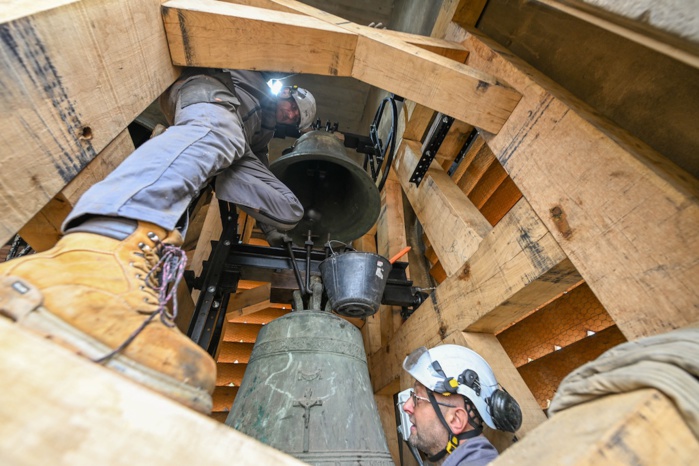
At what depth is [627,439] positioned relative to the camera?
1.25 feet

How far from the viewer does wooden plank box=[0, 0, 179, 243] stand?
26.2 inches

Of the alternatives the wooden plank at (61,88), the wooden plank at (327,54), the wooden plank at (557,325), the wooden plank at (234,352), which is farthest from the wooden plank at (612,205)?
the wooden plank at (234,352)

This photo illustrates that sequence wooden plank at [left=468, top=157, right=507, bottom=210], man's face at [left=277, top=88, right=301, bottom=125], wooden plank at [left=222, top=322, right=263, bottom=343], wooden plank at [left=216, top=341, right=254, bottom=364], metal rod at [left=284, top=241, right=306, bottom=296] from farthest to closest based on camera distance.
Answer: wooden plank at [left=222, top=322, right=263, bottom=343] < wooden plank at [left=216, top=341, right=254, bottom=364] < wooden plank at [left=468, top=157, right=507, bottom=210] < man's face at [left=277, top=88, right=301, bottom=125] < metal rod at [left=284, top=241, right=306, bottom=296]

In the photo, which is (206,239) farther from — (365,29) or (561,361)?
(561,361)

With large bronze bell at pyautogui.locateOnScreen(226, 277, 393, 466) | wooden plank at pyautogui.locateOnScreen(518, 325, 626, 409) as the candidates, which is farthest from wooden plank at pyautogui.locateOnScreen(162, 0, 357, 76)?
wooden plank at pyautogui.locateOnScreen(518, 325, 626, 409)

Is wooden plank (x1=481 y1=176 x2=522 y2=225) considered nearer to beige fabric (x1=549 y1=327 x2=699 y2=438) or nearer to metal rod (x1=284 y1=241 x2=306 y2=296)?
metal rod (x1=284 y1=241 x2=306 y2=296)

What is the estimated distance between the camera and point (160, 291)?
0.69 metres

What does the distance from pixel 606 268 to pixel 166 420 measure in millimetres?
970

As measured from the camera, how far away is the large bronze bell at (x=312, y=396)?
1096 mm

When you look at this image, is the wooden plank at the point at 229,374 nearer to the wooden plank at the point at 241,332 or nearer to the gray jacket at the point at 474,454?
the wooden plank at the point at 241,332

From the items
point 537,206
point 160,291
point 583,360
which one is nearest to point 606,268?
point 537,206

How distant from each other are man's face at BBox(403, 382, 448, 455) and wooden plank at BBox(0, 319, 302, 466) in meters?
1.36

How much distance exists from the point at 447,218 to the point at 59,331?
5.11 ft

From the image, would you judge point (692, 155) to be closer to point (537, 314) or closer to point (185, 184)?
point (185, 184)
